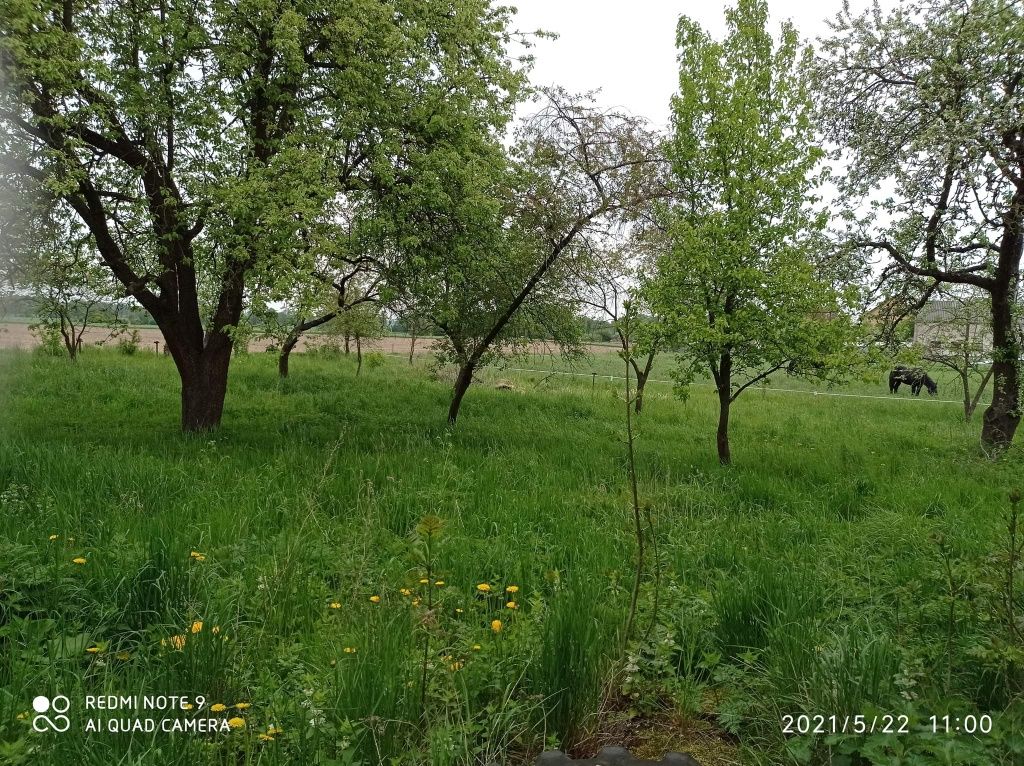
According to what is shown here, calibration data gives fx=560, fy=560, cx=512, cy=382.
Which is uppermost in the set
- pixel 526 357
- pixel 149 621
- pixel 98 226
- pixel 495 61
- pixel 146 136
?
pixel 495 61

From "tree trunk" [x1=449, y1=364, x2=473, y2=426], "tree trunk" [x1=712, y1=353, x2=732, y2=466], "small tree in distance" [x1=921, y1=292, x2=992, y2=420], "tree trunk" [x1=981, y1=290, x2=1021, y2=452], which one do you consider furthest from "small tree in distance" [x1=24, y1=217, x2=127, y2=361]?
"small tree in distance" [x1=921, y1=292, x2=992, y2=420]

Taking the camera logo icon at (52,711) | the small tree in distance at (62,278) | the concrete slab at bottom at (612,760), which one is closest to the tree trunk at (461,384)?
the small tree in distance at (62,278)

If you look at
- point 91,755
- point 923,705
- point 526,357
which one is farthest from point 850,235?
point 91,755

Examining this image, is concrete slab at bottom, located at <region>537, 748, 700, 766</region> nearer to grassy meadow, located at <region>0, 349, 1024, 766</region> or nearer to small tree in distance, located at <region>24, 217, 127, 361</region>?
grassy meadow, located at <region>0, 349, 1024, 766</region>

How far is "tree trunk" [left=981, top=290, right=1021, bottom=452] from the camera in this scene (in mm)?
10156

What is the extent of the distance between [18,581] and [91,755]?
1798 millimetres

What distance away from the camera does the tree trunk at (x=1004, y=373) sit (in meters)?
10.2

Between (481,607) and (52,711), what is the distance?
2.17 meters

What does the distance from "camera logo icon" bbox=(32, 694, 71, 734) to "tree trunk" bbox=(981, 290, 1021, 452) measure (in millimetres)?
13269

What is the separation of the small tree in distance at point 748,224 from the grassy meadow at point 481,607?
2046 mm

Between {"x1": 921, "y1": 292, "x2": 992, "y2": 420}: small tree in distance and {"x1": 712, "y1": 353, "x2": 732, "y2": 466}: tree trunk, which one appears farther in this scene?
{"x1": 921, "y1": 292, "x2": 992, "y2": 420}: small tree in distance

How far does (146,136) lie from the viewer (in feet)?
25.5

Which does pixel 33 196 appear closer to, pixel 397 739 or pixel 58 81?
pixel 58 81

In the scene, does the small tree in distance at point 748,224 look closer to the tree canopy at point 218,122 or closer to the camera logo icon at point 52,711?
the tree canopy at point 218,122
